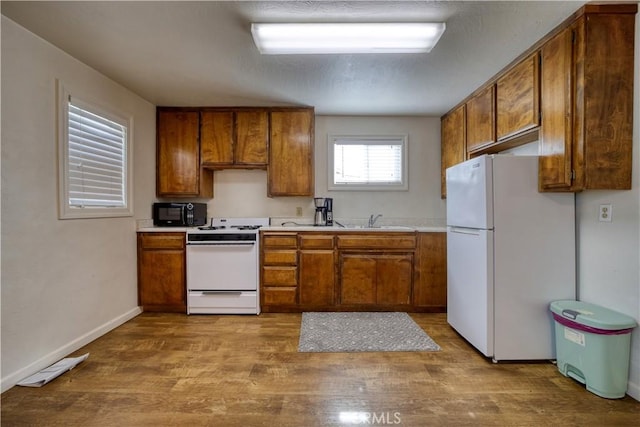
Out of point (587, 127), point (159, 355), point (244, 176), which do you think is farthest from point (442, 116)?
point (159, 355)

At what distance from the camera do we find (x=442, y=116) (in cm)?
366

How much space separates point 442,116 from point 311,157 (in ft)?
5.72

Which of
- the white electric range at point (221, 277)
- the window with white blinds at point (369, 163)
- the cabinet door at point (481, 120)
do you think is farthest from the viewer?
the window with white blinds at point (369, 163)

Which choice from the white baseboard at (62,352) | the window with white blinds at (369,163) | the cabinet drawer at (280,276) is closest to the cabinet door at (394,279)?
the cabinet drawer at (280,276)

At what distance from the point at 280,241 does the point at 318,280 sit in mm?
583

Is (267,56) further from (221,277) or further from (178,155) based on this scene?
(221,277)

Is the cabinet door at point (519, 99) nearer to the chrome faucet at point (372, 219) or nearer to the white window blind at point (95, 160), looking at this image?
the chrome faucet at point (372, 219)

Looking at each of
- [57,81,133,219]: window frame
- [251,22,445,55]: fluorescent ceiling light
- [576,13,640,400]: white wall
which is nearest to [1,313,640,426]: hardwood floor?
[576,13,640,400]: white wall

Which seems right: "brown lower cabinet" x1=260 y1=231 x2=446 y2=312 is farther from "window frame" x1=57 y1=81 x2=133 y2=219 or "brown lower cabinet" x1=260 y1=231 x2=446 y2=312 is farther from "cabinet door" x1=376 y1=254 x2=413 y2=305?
"window frame" x1=57 y1=81 x2=133 y2=219

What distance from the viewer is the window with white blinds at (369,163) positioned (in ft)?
12.2

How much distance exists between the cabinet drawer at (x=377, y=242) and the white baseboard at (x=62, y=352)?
2.25 m

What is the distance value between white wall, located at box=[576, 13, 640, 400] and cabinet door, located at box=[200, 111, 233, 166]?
10.7 ft

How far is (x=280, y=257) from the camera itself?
3133 millimetres

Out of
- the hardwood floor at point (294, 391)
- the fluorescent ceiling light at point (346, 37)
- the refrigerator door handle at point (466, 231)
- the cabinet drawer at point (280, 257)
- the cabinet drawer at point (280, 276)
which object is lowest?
the hardwood floor at point (294, 391)
